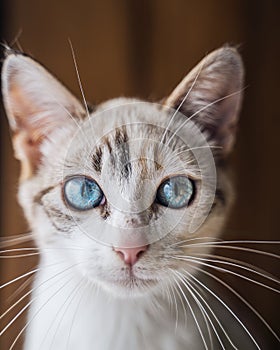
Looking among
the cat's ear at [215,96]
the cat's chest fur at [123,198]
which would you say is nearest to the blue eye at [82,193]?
the cat's chest fur at [123,198]

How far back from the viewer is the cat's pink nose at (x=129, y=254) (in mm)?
657

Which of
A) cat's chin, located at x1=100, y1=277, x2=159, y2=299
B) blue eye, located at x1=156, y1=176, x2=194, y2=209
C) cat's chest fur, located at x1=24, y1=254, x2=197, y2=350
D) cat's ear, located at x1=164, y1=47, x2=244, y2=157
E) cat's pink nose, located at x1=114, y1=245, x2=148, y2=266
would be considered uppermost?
cat's ear, located at x1=164, y1=47, x2=244, y2=157

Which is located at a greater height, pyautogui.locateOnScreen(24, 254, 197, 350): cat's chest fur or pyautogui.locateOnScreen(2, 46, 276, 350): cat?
pyautogui.locateOnScreen(2, 46, 276, 350): cat

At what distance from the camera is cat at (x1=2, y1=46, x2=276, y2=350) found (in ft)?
2.22

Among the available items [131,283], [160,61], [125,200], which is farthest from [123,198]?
[160,61]

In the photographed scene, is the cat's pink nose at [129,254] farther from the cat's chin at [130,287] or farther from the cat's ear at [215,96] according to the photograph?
the cat's ear at [215,96]

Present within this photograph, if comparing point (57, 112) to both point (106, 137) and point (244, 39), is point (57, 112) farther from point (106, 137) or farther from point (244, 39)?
point (244, 39)

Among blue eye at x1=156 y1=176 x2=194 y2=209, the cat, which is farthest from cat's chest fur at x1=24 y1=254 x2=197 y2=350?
blue eye at x1=156 y1=176 x2=194 y2=209

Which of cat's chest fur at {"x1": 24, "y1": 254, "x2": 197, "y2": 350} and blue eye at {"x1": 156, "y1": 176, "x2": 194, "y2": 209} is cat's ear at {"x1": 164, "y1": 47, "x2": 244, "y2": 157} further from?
cat's chest fur at {"x1": 24, "y1": 254, "x2": 197, "y2": 350}

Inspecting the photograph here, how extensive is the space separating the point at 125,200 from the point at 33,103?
0.57ft

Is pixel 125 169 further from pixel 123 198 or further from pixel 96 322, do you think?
pixel 96 322

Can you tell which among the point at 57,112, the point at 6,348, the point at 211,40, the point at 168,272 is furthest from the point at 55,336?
the point at 211,40

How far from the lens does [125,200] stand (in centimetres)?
67

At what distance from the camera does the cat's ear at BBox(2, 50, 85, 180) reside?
71 cm
